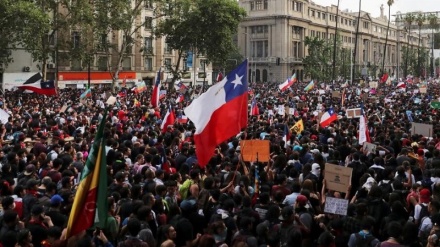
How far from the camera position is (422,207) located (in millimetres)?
7332

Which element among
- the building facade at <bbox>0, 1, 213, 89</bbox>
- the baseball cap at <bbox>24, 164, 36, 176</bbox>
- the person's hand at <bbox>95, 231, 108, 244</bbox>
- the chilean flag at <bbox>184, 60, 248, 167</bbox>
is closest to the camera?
the person's hand at <bbox>95, 231, 108, 244</bbox>

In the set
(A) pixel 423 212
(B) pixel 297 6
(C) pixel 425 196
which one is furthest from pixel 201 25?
(A) pixel 423 212

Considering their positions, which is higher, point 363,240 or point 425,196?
point 425,196

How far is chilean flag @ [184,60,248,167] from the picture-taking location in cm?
862

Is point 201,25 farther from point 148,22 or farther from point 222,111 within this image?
point 222,111

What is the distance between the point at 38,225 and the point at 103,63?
53729mm

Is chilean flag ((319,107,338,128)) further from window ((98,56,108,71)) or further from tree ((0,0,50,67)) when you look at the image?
window ((98,56,108,71))

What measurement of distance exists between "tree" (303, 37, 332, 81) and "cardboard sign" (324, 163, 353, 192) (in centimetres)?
6727

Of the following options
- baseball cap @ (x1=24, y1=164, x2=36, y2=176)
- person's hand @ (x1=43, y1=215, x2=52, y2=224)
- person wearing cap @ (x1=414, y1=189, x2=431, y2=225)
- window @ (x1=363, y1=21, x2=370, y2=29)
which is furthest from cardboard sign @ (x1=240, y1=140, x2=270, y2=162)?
window @ (x1=363, y1=21, x2=370, y2=29)

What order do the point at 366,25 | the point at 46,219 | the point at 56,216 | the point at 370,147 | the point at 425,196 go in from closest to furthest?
the point at 46,219 → the point at 56,216 → the point at 425,196 → the point at 370,147 → the point at 366,25

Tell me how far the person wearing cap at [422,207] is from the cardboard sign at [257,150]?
303cm

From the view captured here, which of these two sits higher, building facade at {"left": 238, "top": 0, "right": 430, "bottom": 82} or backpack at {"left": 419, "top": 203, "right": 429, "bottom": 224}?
building facade at {"left": 238, "top": 0, "right": 430, "bottom": 82}

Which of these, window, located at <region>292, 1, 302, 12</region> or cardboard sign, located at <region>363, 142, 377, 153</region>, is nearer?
cardboard sign, located at <region>363, 142, 377, 153</region>

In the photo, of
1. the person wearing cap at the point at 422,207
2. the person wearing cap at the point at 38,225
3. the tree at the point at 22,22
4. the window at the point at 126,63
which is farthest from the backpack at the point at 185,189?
the window at the point at 126,63
